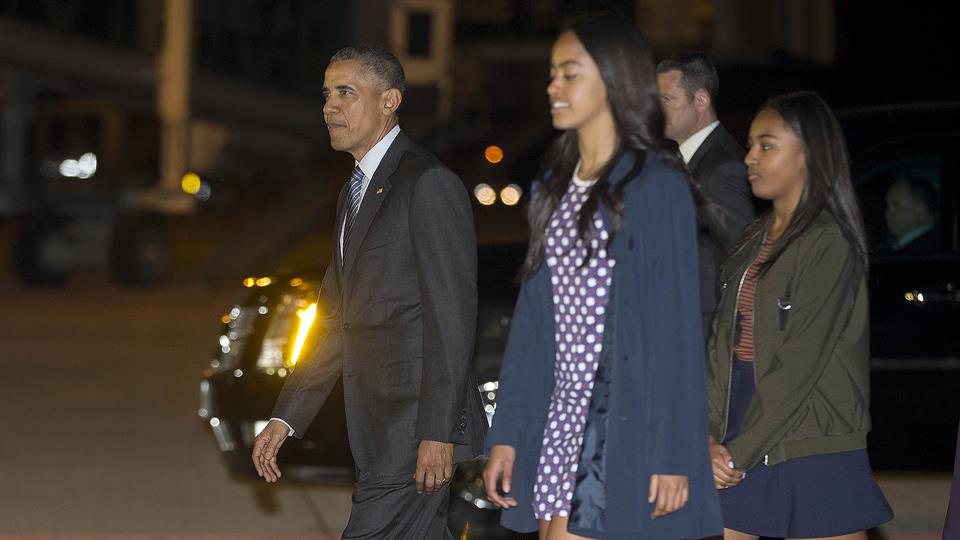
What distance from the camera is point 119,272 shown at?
63.4 feet

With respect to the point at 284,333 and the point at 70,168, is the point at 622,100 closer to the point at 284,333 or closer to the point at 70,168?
the point at 284,333

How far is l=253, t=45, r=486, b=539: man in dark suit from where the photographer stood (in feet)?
13.6

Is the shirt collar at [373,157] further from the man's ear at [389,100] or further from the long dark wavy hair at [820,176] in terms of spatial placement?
the long dark wavy hair at [820,176]

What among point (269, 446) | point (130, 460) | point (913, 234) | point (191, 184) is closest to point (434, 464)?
point (269, 446)

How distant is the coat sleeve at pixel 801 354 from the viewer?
13.0 feet

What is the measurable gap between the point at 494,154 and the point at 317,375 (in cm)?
346

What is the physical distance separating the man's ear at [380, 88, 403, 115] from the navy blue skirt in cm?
113

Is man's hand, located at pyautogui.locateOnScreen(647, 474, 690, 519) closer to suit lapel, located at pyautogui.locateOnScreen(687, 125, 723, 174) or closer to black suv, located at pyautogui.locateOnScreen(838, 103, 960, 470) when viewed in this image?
suit lapel, located at pyautogui.locateOnScreen(687, 125, 723, 174)

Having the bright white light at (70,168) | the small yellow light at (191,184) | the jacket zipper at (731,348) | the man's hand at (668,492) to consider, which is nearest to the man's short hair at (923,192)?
the jacket zipper at (731,348)

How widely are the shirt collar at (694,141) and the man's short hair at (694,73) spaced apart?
8 centimetres

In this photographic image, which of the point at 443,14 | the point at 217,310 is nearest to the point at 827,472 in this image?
the point at 217,310

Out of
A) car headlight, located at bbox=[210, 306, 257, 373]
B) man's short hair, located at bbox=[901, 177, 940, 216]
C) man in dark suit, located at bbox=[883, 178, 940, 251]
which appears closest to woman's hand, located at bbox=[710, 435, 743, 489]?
man in dark suit, located at bbox=[883, 178, 940, 251]

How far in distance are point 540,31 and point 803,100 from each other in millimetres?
33528

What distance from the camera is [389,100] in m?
4.43
